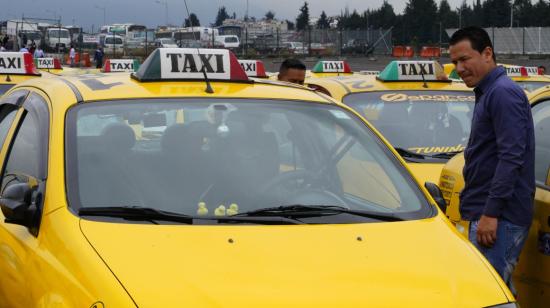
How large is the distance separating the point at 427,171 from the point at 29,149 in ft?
10.8

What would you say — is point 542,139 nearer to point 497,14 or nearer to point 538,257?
point 538,257

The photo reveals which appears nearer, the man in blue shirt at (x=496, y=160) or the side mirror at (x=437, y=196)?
the side mirror at (x=437, y=196)

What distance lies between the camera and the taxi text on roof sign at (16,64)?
10781 millimetres

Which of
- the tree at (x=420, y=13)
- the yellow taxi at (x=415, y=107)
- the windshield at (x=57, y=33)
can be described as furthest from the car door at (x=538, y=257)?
the tree at (x=420, y=13)

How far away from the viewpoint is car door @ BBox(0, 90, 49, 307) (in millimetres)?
3652

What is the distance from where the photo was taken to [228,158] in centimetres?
394

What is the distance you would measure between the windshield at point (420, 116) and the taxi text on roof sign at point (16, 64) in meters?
4.64

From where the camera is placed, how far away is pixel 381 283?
3.10m

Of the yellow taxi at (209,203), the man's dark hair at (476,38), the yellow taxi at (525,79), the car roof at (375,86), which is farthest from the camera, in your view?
the yellow taxi at (525,79)

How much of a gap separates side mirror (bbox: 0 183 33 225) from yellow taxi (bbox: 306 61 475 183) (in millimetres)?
3603

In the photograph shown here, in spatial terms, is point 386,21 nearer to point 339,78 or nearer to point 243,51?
point 243,51

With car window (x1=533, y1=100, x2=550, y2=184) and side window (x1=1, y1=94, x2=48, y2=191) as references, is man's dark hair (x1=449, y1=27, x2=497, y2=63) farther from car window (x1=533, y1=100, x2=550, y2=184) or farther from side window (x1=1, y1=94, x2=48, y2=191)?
side window (x1=1, y1=94, x2=48, y2=191)

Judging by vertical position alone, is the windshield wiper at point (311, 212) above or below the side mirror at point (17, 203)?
below

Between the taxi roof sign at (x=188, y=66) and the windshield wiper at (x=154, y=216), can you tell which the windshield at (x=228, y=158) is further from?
the taxi roof sign at (x=188, y=66)
